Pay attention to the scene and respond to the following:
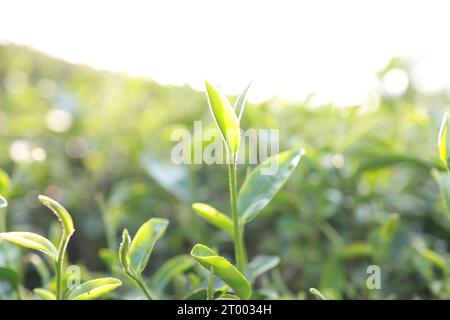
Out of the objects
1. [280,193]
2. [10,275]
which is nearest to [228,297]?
[10,275]

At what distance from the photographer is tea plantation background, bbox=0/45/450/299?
3.23 feet

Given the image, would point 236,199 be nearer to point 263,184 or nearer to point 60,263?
point 263,184

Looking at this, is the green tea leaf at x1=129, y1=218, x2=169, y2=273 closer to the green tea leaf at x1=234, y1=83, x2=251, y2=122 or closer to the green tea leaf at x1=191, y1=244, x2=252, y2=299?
the green tea leaf at x1=191, y1=244, x2=252, y2=299

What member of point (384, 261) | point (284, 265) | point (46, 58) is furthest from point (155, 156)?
Answer: point (46, 58)

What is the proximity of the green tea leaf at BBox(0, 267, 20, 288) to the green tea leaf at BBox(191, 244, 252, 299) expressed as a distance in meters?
0.28

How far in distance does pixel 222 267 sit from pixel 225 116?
0.17 m

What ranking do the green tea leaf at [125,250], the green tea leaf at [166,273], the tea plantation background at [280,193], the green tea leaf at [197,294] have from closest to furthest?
the green tea leaf at [125,250] < the green tea leaf at [197,294] < the green tea leaf at [166,273] < the tea plantation background at [280,193]

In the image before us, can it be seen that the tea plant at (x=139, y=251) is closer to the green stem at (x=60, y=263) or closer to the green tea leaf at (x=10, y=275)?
the green stem at (x=60, y=263)

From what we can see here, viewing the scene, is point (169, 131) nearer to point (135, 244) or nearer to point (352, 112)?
point (352, 112)

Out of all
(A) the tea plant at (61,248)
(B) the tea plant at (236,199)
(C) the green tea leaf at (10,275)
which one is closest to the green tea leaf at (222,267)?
(B) the tea plant at (236,199)

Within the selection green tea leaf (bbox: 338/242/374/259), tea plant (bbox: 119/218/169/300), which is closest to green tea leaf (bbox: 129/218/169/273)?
tea plant (bbox: 119/218/169/300)

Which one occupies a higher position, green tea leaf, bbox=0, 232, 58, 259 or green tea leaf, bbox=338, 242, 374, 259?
green tea leaf, bbox=0, 232, 58, 259

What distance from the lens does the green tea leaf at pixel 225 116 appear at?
634 millimetres

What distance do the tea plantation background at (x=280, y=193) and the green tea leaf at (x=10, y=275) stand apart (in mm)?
69
